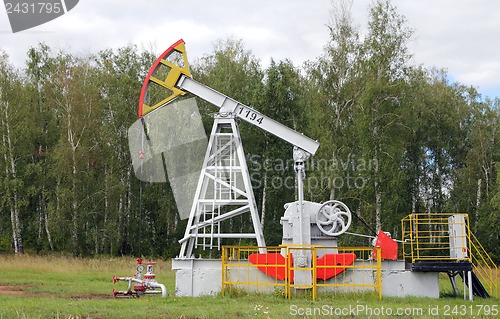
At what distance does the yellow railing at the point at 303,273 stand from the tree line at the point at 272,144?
9.46 metres

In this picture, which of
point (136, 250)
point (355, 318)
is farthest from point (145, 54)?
point (355, 318)

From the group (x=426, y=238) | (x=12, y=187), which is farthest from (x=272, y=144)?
(x=12, y=187)

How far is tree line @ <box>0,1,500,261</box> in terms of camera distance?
74.2ft

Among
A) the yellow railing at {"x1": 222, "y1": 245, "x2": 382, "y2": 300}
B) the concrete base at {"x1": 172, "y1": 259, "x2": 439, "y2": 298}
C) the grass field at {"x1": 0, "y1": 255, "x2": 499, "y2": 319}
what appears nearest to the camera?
the grass field at {"x1": 0, "y1": 255, "x2": 499, "y2": 319}

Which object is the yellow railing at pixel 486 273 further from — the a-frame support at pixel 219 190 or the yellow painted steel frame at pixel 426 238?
the a-frame support at pixel 219 190

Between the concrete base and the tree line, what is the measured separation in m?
9.44

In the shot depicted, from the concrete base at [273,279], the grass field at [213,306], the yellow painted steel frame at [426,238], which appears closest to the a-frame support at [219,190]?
the concrete base at [273,279]

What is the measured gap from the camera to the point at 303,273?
40.1 ft

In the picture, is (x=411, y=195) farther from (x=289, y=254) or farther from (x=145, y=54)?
(x=289, y=254)

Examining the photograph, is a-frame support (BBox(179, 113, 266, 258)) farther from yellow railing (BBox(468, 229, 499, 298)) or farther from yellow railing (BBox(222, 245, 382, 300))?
yellow railing (BBox(468, 229, 499, 298))

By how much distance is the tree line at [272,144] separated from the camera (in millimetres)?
22625

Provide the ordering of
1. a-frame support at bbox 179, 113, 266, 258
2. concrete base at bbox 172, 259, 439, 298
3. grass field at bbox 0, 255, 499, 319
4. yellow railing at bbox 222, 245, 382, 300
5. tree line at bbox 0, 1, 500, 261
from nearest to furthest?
grass field at bbox 0, 255, 499, 319 → yellow railing at bbox 222, 245, 382, 300 → concrete base at bbox 172, 259, 439, 298 → a-frame support at bbox 179, 113, 266, 258 → tree line at bbox 0, 1, 500, 261

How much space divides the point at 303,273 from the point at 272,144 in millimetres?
13544

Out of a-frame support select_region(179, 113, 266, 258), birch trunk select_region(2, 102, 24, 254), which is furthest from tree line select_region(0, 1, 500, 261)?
a-frame support select_region(179, 113, 266, 258)
